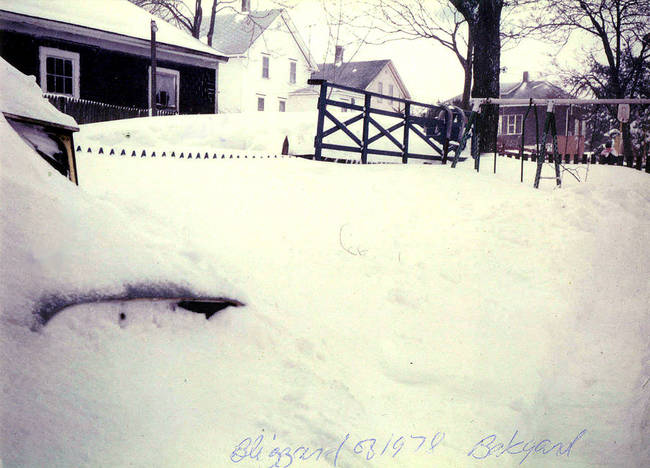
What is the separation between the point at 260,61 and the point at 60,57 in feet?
63.2

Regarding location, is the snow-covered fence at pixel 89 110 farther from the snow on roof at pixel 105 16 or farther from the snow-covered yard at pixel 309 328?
the snow-covered yard at pixel 309 328

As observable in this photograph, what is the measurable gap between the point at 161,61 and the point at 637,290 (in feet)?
55.0

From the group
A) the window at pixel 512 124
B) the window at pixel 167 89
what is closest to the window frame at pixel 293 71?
the window at pixel 512 124

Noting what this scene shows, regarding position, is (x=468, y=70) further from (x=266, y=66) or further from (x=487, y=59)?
(x=266, y=66)

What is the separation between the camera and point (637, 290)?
15.6 feet

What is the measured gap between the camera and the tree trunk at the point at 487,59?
1198cm

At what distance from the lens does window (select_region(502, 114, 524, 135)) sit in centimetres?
4003

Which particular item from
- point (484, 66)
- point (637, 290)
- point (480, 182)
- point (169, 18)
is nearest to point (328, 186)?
point (480, 182)

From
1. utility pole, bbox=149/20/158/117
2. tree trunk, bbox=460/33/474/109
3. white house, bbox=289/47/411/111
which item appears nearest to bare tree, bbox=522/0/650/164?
tree trunk, bbox=460/33/474/109

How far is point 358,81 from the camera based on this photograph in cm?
4025

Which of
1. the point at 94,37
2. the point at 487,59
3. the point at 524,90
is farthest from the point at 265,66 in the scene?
the point at 487,59

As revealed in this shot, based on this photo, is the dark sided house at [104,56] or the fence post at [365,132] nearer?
the fence post at [365,132]

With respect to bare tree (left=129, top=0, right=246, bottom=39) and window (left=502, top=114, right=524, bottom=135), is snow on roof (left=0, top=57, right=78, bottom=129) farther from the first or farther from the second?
window (left=502, top=114, right=524, bottom=135)

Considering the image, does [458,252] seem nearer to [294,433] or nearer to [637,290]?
[637,290]
